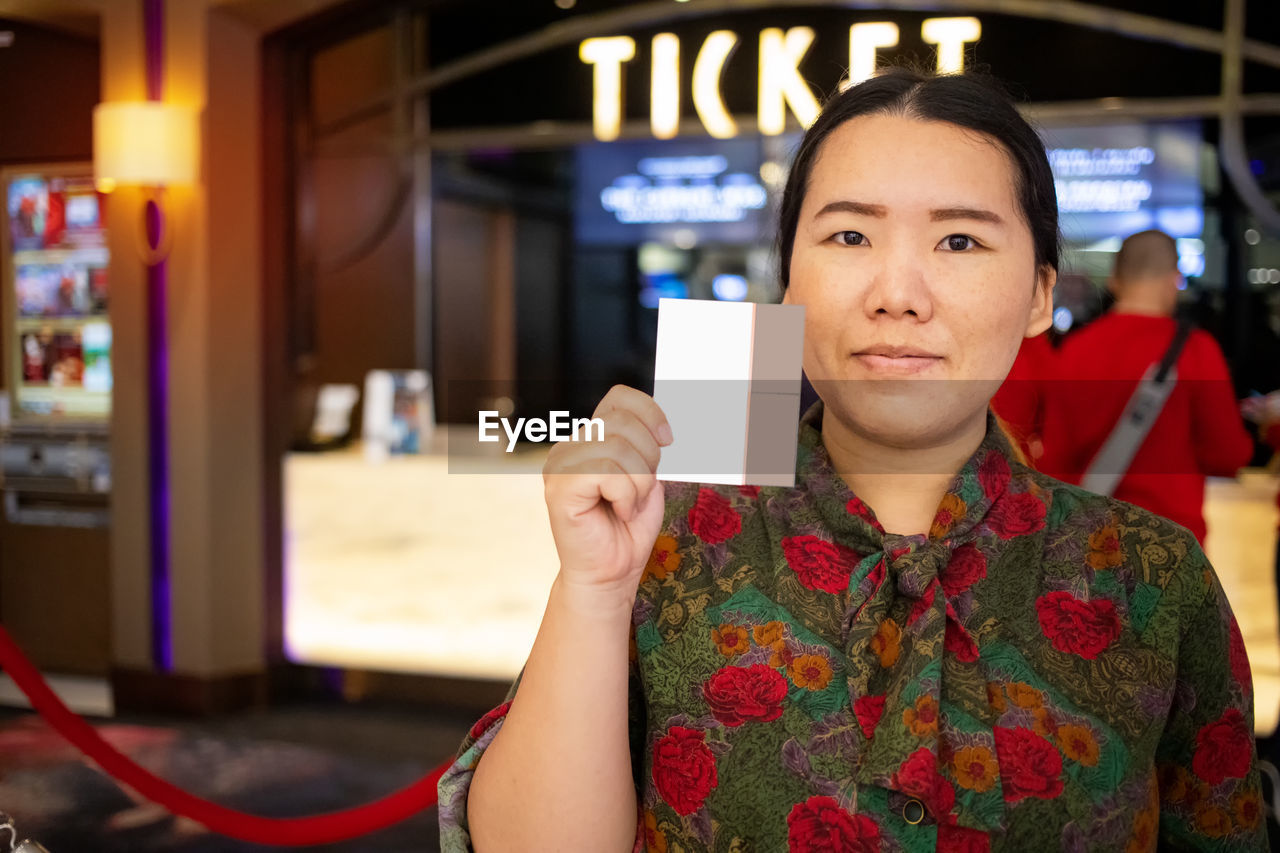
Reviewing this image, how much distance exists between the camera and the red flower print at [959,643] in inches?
33.6

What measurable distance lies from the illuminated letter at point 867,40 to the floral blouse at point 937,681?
11.5 ft

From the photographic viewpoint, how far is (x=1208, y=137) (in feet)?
13.4

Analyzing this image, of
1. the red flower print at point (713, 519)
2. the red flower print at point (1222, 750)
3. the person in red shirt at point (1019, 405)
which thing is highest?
the person in red shirt at point (1019, 405)

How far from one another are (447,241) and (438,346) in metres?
0.63

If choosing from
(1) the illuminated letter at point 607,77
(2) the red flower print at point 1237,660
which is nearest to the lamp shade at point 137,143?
(1) the illuminated letter at point 607,77

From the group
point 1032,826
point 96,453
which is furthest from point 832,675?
point 96,453

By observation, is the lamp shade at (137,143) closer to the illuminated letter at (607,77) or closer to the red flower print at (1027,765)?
the illuminated letter at (607,77)

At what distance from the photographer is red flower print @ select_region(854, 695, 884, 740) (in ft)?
2.76

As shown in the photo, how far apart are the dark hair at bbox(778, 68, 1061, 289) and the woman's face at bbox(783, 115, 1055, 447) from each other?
0.05 feet

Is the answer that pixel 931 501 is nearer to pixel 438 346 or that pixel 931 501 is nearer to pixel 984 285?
pixel 984 285

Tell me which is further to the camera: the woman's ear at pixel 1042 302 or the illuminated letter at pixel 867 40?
the illuminated letter at pixel 867 40

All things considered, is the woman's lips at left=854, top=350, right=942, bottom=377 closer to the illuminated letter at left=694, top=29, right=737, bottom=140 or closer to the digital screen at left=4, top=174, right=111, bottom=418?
the illuminated letter at left=694, top=29, right=737, bottom=140

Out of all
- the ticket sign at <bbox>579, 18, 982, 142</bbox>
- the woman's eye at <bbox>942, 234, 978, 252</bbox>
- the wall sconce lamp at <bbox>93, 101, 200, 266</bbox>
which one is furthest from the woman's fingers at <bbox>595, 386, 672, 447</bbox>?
the ticket sign at <bbox>579, 18, 982, 142</bbox>

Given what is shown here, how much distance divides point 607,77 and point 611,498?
4.14 metres
